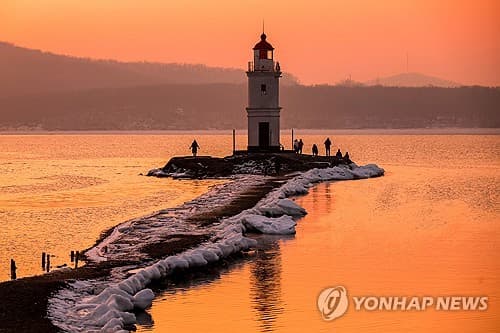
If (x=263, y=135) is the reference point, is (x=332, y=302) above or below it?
below

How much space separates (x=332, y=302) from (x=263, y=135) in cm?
5422

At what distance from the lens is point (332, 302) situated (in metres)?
24.7

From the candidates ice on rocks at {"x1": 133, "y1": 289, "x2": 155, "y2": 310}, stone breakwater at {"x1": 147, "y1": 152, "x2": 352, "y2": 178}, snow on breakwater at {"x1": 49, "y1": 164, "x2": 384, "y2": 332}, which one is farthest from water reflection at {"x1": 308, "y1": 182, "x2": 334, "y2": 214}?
ice on rocks at {"x1": 133, "y1": 289, "x2": 155, "y2": 310}

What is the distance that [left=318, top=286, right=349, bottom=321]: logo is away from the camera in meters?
23.2

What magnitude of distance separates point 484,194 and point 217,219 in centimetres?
3052

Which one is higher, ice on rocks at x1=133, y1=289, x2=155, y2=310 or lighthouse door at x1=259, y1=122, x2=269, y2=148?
lighthouse door at x1=259, y1=122, x2=269, y2=148

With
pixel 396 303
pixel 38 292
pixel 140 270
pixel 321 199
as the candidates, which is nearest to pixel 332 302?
pixel 396 303

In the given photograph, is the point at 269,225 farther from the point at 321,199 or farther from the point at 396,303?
the point at 321,199

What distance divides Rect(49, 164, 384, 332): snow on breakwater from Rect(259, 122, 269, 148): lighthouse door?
2782 centimetres

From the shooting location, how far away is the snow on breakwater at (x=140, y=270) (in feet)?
68.1

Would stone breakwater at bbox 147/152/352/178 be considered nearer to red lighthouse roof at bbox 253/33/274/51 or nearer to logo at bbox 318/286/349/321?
red lighthouse roof at bbox 253/33/274/51

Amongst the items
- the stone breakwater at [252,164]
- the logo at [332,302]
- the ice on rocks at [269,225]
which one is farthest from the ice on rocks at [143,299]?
the stone breakwater at [252,164]

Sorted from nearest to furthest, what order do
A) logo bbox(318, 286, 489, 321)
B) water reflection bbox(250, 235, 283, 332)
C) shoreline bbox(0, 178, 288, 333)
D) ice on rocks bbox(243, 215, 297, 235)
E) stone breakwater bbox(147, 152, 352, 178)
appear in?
shoreline bbox(0, 178, 288, 333)
water reflection bbox(250, 235, 283, 332)
logo bbox(318, 286, 489, 321)
ice on rocks bbox(243, 215, 297, 235)
stone breakwater bbox(147, 152, 352, 178)

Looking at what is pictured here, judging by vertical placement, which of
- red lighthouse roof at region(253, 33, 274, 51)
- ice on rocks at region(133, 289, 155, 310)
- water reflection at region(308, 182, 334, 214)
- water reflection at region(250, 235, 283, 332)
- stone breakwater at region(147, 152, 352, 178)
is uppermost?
red lighthouse roof at region(253, 33, 274, 51)
